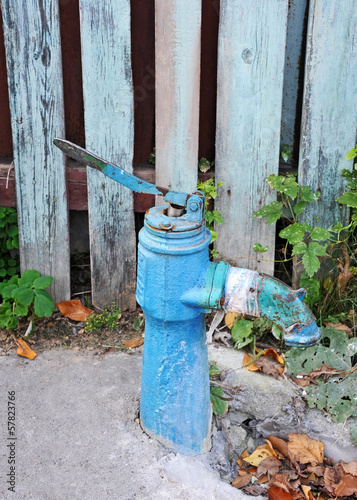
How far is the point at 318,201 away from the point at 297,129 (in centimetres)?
41

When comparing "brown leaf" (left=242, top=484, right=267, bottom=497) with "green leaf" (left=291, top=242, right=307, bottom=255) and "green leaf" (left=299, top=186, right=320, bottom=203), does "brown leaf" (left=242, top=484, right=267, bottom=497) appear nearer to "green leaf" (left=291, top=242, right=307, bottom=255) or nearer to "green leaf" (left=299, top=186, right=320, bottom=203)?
"green leaf" (left=291, top=242, right=307, bottom=255)

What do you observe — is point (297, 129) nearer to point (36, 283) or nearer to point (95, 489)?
point (36, 283)

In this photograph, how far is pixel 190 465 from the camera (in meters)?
2.15

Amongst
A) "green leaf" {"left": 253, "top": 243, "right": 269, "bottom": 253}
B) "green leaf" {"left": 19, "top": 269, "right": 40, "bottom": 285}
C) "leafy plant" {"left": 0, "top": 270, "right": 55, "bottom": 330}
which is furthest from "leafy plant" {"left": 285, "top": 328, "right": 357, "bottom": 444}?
"green leaf" {"left": 19, "top": 269, "right": 40, "bottom": 285}

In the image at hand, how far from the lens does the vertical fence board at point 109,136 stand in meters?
2.65

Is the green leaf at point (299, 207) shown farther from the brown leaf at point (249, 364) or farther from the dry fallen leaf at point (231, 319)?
the brown leaf at point (249, 364)

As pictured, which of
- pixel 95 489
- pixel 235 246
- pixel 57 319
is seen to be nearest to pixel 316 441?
pixel 95 489

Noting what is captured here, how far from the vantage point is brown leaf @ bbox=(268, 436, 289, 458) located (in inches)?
89.7

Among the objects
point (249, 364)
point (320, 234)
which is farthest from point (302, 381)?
point (320, 234)

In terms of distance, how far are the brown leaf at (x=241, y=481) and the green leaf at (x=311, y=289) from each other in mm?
1052

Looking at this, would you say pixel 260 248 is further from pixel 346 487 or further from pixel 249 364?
pixel 346 487

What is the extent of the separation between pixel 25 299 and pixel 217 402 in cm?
109

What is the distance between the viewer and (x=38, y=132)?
283cm

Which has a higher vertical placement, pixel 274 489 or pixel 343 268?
pixel 343 268
